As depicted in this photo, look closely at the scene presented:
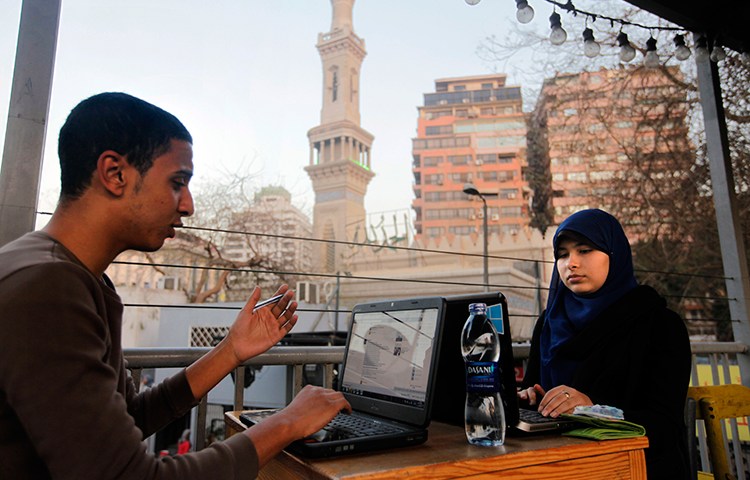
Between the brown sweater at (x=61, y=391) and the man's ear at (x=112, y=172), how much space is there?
124 mm

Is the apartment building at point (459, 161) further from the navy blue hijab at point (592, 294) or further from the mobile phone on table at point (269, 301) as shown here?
the mobile phone on table at point (269, 301)

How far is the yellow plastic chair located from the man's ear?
5.90 ft

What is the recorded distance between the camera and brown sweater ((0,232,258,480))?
0.57 metres

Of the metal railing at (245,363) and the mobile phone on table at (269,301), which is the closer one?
the mobile phone on table at (269,301)

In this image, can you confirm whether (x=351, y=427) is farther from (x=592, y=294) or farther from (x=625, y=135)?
(x=625, y=135)

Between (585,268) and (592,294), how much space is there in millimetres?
88

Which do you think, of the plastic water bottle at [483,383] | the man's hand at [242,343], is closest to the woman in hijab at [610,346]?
the plastic water bottle at [483,383]

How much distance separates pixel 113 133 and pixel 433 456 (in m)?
0.70

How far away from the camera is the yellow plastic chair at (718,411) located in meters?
1.55

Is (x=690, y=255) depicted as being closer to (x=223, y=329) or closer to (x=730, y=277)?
(x=730, y=277)

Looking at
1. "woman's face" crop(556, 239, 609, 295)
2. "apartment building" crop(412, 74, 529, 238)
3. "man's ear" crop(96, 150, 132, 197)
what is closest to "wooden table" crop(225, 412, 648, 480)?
"man's ear" crop(96, 150, 132, 197)

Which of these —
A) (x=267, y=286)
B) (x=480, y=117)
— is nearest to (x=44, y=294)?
(x=267, y=286)

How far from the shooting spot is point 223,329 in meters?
12.0

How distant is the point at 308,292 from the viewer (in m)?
16.7
